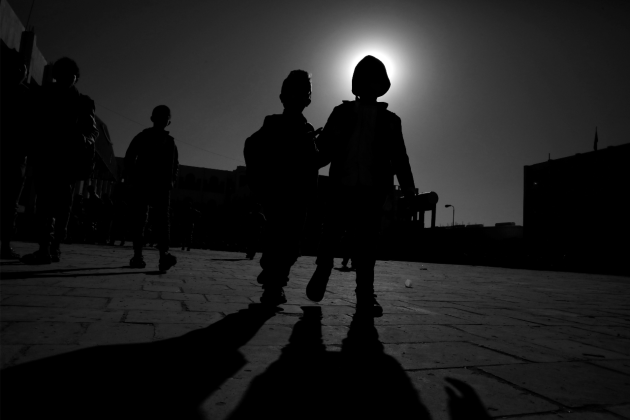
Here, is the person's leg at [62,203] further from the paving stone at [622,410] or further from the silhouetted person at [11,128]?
the paving stone at [622,410]

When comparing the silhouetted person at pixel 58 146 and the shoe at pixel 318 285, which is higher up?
the silhouetted person at pixel 58 146

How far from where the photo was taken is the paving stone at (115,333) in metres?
1.62

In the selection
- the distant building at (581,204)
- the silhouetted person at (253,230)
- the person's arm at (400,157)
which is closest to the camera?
the person's arm at (400,157)

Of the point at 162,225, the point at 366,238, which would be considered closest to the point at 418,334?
the point at 366,238

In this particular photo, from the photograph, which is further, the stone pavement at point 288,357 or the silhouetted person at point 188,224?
the silhouetted person at point 188,224

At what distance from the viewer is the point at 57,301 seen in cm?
240

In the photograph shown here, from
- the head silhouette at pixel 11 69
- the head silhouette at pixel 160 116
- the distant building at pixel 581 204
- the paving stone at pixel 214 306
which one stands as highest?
the distant building at pixel 581 204

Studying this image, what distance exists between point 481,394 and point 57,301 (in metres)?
2.42

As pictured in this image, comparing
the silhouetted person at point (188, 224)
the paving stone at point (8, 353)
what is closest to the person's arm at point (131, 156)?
the paving stone at point (8, 353)

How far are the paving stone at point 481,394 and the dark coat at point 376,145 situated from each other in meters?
1.51

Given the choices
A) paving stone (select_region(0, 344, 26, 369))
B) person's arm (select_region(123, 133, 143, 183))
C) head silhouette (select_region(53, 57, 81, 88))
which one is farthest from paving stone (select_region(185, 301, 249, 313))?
head silhouette (select_region(53, 57, 81, 88))

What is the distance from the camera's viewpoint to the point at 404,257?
25.9 metres

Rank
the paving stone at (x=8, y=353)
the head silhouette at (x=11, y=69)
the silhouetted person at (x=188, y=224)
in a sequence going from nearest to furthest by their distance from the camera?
the paving stone at (x=8, y=353) < the head silhouette at (x=11, y=69) < the silhouetted person at (x=188, y=224)

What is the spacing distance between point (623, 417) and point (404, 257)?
1000 inches
